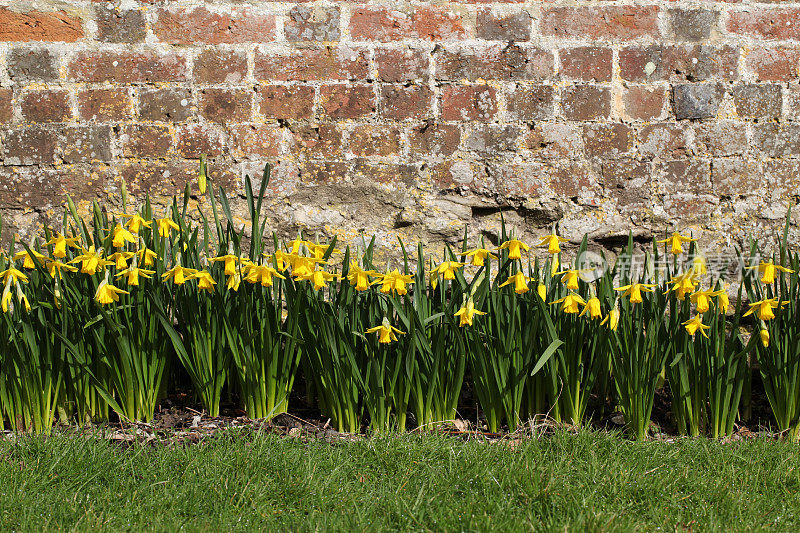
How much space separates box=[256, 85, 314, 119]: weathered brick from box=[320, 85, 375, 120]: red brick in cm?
7

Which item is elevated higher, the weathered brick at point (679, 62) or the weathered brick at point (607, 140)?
the weathered brick at point (679, 62)

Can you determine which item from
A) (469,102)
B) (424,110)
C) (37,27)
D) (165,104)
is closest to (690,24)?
(469,102)

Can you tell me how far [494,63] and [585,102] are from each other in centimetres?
45

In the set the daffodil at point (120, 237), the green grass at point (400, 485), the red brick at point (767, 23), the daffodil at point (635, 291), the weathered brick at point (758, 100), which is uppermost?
the red brick at point (767, 23)

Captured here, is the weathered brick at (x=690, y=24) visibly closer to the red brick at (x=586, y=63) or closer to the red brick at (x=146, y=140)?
the red brick at (x=586, y=63)

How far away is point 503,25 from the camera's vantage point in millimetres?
2850

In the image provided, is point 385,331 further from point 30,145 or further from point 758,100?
point 758,100

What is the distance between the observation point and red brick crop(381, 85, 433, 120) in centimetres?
284

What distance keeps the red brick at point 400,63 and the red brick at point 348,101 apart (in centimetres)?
11

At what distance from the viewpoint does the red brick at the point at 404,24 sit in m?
2.82

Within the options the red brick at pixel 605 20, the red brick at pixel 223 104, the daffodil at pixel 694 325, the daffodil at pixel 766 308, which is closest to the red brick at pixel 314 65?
the red brick at pixel 223 104

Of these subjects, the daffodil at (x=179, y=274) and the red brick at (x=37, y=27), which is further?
the red brick at (x=37, y=27)

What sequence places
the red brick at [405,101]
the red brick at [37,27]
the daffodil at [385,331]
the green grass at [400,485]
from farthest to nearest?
the red brick at [405,101], the red brick at [37,27], the daffodil at [385,331], the green grass at [400,485]

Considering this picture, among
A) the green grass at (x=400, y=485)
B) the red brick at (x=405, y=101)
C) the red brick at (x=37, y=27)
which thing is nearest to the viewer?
the green grass at (x=400, y=485)
